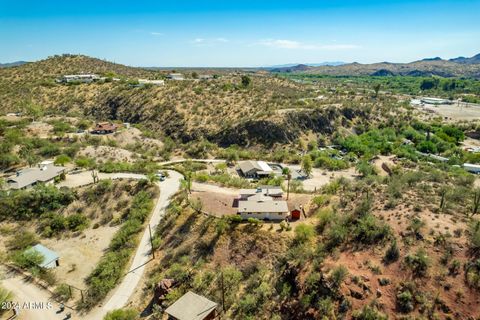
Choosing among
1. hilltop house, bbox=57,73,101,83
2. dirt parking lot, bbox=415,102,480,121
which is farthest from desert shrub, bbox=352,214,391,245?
hilltop house, bbox=57,73,101,83

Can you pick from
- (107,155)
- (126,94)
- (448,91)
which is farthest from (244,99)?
(448,91)

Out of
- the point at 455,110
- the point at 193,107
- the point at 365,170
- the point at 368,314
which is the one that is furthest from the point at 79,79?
the point at 455,110

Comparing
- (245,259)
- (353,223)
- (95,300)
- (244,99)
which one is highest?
(244,99)

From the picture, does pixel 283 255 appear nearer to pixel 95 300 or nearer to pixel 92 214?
pixel 95 300

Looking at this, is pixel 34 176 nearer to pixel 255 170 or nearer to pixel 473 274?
pixel 255 170

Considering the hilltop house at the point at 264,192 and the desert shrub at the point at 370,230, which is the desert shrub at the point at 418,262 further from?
the hilltop house at the point at 264,192
